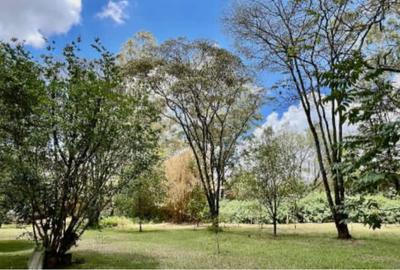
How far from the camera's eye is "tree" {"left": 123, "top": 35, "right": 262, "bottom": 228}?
60.1 ft

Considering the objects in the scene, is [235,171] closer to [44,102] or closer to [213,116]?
[213,116]

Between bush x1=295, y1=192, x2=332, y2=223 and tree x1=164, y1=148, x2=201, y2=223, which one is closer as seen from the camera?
bush x1=295, y1=192, x2=332, y2=223

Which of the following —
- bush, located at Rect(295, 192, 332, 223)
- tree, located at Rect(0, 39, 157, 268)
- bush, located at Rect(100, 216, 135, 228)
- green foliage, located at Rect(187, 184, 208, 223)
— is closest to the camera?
tree, located at Rect(0, 39, 157, 268)

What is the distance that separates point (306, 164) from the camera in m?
36.9

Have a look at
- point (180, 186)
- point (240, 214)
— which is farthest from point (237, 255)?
point (180, 186)

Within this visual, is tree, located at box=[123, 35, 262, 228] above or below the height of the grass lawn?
above

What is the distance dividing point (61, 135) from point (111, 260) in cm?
328

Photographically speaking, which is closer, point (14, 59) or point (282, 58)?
point (14, 59)

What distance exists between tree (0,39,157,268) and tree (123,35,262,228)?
9.18 metres

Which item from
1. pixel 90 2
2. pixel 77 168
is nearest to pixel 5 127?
pixel 77 168

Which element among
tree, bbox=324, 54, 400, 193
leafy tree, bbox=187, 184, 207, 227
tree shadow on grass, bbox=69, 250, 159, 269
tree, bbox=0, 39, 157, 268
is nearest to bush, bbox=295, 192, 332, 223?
leafy tree, bbox=187, 184, 207, 227

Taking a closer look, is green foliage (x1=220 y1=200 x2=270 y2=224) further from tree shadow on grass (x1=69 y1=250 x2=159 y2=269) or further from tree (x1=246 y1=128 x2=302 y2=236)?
tree shadow on grass (x1=69 y1=250 x2=159 y2=269)

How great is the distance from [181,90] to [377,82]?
16490mm

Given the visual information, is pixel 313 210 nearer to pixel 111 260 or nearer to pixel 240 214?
pixel 240 214
